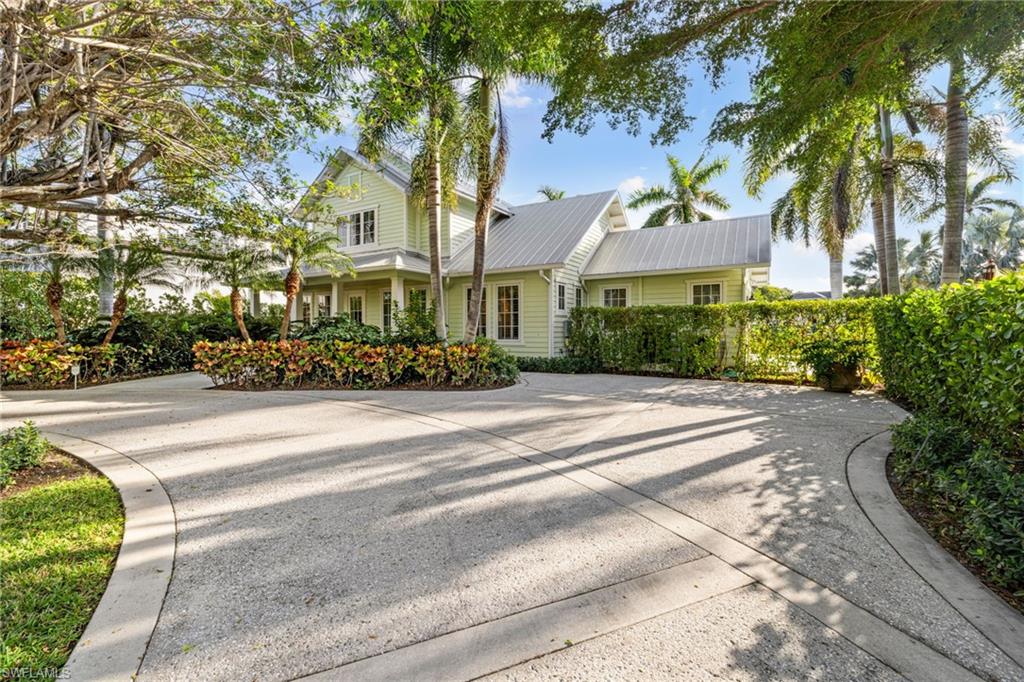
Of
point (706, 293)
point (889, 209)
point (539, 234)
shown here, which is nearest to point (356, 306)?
point (539, 234)

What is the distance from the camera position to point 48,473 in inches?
165

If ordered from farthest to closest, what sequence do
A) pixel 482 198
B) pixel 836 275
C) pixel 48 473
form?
pixel 836 275 < pixel 482 198 < pixel 48 473

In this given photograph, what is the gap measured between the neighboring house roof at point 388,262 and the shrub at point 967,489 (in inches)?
473

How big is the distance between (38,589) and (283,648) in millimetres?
1553

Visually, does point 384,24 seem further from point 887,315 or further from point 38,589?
point 887,315

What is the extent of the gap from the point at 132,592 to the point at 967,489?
17.0 ft

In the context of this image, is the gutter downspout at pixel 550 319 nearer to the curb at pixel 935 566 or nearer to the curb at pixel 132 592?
the curb at pixel 935 566

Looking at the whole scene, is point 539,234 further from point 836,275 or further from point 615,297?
point 836,275

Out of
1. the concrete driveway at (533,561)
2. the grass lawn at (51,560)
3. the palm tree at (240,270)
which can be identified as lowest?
the concrete driveway at (533,561)

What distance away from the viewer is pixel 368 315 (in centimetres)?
1633

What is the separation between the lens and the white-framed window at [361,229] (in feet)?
51.9

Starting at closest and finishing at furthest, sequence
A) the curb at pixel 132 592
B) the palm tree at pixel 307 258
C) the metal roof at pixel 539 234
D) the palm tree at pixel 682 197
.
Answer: the curb at pixel 132 592
the palm tree at pixel 307 258
the metal roof at pixel 539 234
the palm tree at pixel 682 197

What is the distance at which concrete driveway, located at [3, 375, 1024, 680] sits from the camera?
1.89 metres

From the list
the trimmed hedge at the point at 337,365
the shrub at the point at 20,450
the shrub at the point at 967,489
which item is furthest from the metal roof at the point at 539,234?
the shrub at the point at 20,450
